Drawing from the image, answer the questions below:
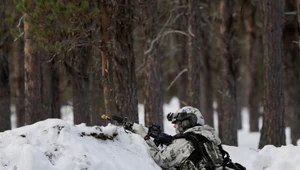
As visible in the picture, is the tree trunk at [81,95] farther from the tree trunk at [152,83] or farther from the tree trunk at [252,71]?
the tree trunk at [252,71]

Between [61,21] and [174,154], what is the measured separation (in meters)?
4.76

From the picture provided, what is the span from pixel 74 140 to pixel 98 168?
1.84ft

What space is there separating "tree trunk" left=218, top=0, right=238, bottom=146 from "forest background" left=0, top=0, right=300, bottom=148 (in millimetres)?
34

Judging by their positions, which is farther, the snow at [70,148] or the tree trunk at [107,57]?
the tree trunk at [107,57]

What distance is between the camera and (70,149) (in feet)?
21.4

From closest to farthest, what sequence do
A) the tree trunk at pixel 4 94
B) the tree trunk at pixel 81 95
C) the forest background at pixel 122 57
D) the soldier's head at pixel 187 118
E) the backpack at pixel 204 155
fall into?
the backpack at pixel 204 155 < the soldier's head at pixel 187 118 < the forest background at pixel 122 57 < the tree trunk at pixel 4 94 < the tree trunk at pixel 81 95

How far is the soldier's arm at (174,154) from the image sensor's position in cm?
716

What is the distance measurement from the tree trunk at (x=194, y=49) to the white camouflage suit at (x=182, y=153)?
840 cm

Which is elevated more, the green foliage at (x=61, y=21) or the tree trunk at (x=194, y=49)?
the green foliage at (x=61, y=21)

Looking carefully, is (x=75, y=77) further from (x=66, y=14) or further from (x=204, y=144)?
(x=204, y=144)

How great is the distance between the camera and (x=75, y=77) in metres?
16.2

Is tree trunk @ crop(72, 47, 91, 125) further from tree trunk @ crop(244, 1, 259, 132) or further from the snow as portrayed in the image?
tree trunk @ crop(244, 1, 259, 132)

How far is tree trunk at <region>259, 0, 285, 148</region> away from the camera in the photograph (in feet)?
44.5

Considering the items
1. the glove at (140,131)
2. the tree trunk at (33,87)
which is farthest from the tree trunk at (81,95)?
the glove at (140,131)
